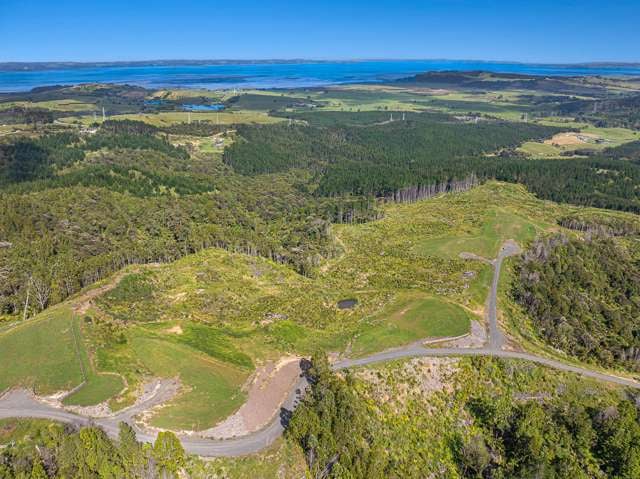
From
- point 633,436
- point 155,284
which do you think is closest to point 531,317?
point 633,436

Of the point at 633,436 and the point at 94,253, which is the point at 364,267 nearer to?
the point at 633,436

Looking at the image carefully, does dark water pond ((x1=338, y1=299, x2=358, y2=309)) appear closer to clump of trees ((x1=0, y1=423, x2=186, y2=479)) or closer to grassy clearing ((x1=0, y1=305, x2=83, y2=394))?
grassy clearing ((x1=0, y1=305, x2=83, y2=394))

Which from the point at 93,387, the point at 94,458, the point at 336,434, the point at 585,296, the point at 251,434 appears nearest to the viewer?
the point at 94,458

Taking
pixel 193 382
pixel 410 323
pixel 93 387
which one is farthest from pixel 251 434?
pixel 410 323

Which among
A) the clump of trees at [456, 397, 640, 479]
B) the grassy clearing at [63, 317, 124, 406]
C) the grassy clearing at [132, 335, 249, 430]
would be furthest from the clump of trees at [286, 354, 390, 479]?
the grassy clearing at [63, 317, 124, 406]

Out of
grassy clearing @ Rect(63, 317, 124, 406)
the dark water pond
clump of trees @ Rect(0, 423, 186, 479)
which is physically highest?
clump of trees @ Rect(0, 423, 186, 479)

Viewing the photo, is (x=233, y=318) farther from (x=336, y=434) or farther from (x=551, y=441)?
(x=551, y=441)

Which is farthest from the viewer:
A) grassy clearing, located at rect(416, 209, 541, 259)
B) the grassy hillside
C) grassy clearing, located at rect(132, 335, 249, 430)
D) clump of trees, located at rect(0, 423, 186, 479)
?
grassy clearing, located at rect(416, 209, 541, 259)
